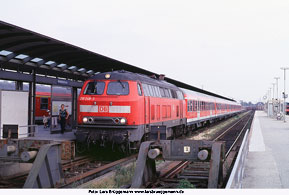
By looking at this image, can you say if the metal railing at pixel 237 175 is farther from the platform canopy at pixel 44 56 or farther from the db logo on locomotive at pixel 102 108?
the platform canopy at pixel 44 56

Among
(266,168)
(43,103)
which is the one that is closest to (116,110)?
(266,168)

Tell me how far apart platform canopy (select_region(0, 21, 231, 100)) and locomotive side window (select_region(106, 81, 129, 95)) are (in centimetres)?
175

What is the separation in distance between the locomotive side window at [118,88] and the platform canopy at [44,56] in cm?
175

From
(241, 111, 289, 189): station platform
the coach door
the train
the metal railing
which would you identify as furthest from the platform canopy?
(241, 111, 289, 189): station platform

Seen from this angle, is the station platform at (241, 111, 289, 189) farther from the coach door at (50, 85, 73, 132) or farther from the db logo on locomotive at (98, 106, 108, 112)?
the coach door at (50, 85, 73, 132)

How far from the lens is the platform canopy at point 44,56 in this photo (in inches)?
400

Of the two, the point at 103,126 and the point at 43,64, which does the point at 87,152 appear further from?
the point at 43,64

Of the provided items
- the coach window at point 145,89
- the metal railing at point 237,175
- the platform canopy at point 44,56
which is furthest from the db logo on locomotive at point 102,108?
the metal railing at point 237,175

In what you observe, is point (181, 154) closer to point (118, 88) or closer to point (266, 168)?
point (266, 168)

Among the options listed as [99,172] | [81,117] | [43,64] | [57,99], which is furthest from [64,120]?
[99,172]

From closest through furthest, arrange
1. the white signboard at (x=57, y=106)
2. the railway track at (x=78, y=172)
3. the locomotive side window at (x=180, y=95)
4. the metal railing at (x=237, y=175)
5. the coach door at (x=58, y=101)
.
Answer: the metal railing at (x=237, y=175) < the railway track at (x=78, y=172) < the coach door at (x=58, y=101) < the white signboard at (x=57, y=106) < the locomotive side window at (x=180, y=95)

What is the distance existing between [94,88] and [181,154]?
5204 mm

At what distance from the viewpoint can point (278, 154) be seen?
40.6 ft

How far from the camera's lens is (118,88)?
11.5m
